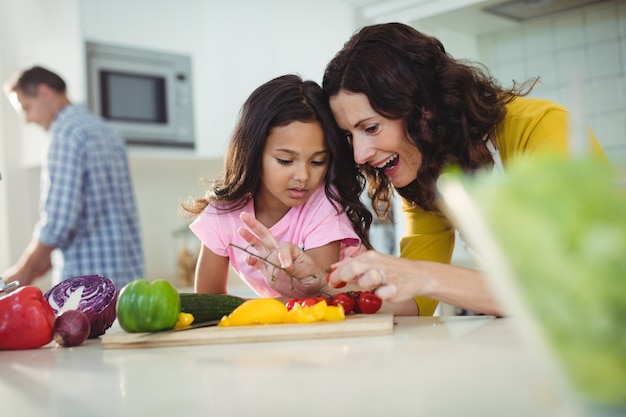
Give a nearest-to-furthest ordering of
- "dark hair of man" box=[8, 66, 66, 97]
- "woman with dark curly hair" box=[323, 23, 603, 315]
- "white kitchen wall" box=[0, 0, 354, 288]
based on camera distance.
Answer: "woman with dark curly hair" box=[323, 23, 603, 315] → "dark hair of man" box=[8, 66, 66, 97] → "white kitchen wall" box=[0, 0, 354, 288]

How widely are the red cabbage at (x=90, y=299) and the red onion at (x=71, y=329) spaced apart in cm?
9

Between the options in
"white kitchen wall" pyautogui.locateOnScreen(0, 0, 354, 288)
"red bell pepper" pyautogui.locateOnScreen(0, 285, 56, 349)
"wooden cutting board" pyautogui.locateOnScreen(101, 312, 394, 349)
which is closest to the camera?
"wooden cutting board" pyautogui.locateOnScreen(101, 312, 394, 349)

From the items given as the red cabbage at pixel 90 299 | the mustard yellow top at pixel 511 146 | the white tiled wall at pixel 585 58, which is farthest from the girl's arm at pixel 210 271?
the white tiled wall at pixel 585 58

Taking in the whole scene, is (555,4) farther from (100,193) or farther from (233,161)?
(100,193)

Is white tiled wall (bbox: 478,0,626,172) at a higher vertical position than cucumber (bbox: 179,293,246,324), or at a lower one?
higher

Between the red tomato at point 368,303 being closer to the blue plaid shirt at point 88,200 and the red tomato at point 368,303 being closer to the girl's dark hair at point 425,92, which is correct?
the girl's dark hair at point 425,92

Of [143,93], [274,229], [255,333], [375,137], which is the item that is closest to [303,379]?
[255,333]

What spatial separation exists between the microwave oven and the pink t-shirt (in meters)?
2.00

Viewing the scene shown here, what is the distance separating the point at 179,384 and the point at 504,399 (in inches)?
15.3

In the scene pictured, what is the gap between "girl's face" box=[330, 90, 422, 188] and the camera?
177 cm

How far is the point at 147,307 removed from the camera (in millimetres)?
1293

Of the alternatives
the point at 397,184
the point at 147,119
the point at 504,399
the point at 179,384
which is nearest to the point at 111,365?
the point at 179,384

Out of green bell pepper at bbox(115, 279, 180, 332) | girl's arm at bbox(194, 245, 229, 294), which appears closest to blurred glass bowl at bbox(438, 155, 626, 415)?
green bell pepper at bbox(115, 279, 180, 332)

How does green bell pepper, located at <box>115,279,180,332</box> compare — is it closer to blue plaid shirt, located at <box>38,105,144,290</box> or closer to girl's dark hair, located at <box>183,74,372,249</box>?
girl's dark hair, located at <box>183,74,372,249</box>
